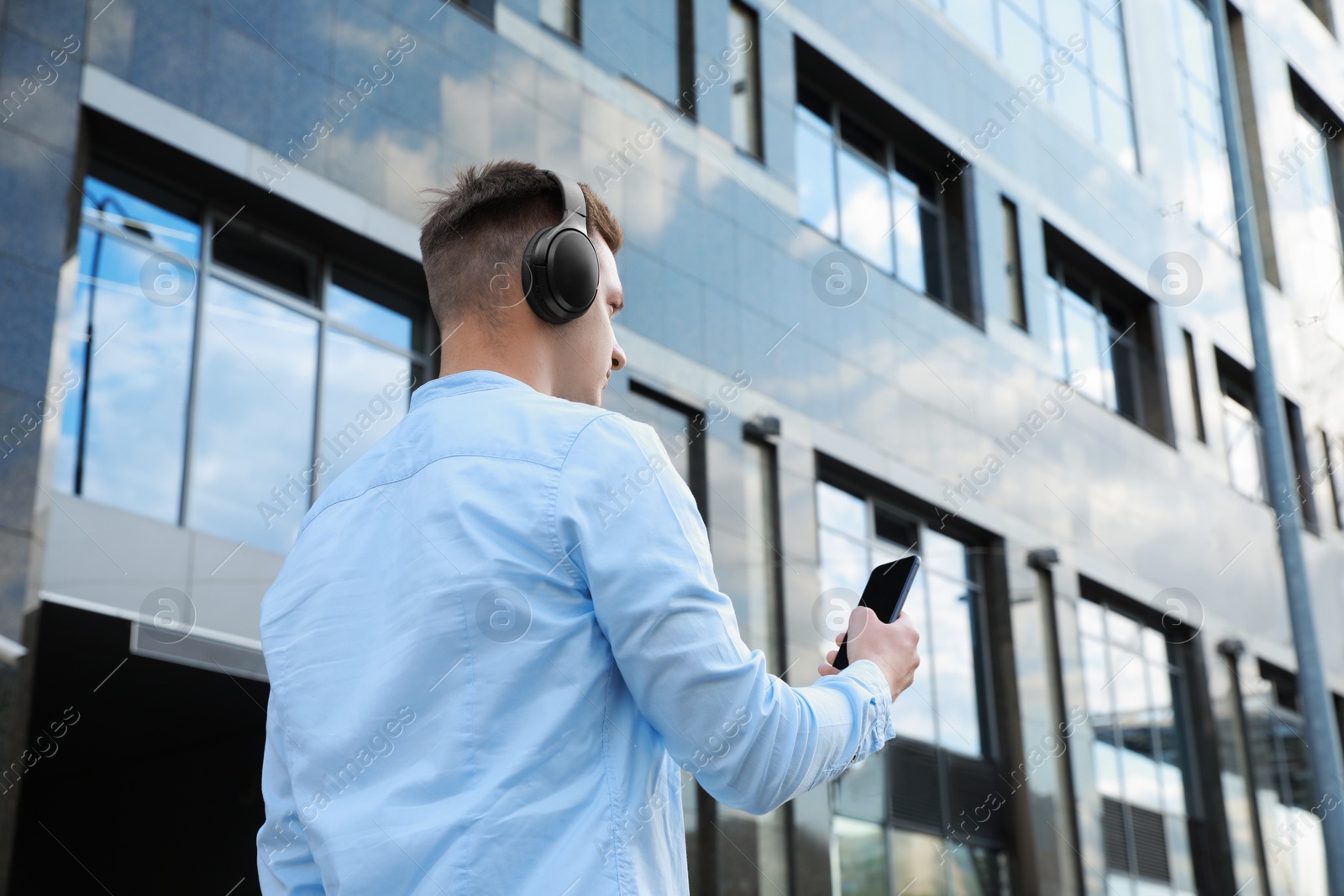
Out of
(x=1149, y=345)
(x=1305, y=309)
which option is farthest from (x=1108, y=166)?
(x=1305, y=309)

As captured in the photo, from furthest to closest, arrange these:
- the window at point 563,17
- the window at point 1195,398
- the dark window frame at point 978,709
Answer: the window at point 1195,398, the dark window frame at point 978,709, the window at point 563,17

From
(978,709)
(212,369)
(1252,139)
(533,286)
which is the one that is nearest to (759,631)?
(978,709)

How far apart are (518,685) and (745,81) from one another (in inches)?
612

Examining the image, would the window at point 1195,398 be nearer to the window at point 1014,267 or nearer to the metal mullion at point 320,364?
the window at point 1014,267

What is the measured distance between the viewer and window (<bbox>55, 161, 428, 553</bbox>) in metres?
9.37

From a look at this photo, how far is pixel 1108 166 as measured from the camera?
22734 mm

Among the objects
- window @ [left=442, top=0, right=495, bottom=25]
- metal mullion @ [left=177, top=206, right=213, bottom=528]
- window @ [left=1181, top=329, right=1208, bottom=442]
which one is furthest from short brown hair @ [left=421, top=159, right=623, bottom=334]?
window @ [left=1181, top=329, right=1208, bottom=442]

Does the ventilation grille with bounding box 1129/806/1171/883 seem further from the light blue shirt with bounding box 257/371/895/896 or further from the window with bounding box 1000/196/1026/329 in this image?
the light blue shirt with bounding box 257/371/895/896

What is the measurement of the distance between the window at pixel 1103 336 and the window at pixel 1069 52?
213 centimetres

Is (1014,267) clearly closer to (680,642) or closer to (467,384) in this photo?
(467,384)

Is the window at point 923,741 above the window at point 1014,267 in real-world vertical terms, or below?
below

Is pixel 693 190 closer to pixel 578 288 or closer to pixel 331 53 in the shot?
pixel 331 53

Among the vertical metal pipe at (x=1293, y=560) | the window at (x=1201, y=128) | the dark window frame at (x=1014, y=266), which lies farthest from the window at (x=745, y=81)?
the window at (x=1201, y=128)

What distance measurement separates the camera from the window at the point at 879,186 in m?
17.4
